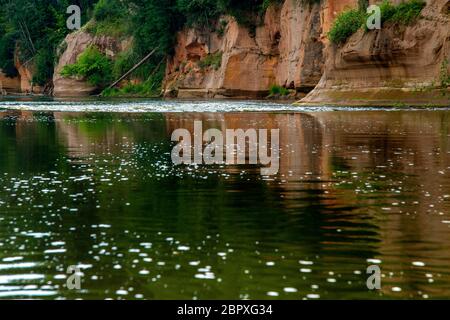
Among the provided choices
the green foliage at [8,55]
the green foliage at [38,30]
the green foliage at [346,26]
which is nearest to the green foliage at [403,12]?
the green foliage at [346,26]

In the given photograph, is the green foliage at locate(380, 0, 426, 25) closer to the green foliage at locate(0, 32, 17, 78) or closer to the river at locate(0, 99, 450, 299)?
the river at locate(0, 99, 450, 299)

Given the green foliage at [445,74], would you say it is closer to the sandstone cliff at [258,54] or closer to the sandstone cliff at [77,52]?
the sandstone cliff at [258,54]

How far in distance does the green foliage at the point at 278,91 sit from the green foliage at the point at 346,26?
58.4 feet

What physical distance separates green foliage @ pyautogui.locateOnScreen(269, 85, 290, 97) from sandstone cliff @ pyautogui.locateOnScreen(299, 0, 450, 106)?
18139mm

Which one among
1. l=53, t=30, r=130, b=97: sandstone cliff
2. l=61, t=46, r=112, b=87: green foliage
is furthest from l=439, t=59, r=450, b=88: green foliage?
l=53, t=30, r=130, b=97: sandstone cliff

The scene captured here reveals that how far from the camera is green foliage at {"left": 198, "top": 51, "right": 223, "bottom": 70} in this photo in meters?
79.1

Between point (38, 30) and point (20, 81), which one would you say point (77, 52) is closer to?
point (38, 30)

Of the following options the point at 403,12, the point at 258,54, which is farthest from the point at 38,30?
the point at 403,12

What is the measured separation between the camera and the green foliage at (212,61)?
7908 cm

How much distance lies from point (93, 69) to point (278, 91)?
36.8m

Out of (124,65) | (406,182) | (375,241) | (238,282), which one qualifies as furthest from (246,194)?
(124,65)

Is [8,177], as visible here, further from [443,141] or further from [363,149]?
[443,141]

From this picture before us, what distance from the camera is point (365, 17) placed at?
4969cm

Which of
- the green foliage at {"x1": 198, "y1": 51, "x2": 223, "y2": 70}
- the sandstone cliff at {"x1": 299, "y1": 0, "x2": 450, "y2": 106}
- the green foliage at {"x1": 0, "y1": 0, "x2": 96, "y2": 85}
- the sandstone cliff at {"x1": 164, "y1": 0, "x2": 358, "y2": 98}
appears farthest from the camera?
the green foliage at {"x1": 0, "y1": 0, "x2": 96, "y2": 85}
